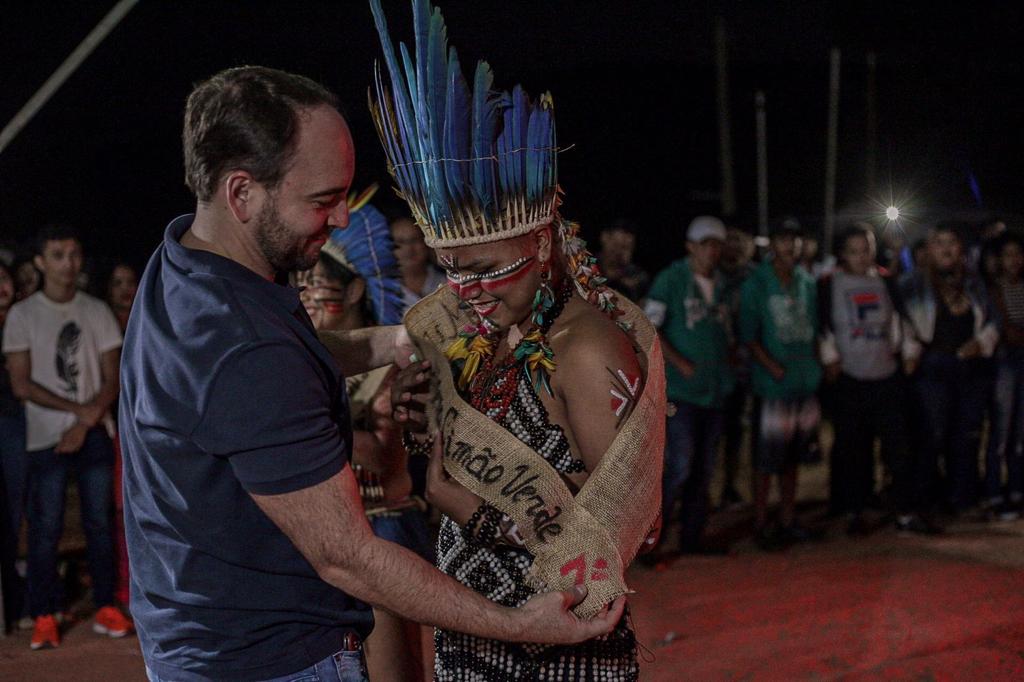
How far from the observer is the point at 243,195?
76.2 inches

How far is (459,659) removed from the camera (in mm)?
2828

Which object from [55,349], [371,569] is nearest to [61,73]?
[55,349]

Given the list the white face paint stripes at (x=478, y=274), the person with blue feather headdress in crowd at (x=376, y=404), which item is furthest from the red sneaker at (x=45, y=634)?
the white face paint stripes at (x=478, y=274)

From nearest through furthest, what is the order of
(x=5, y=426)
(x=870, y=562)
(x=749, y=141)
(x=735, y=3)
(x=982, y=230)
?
1. (x=5, y=426)
2. (x=870, y=562)
3. (x=982, y=230)
4. (x=735, y=3)
5. (x=749, y=141)

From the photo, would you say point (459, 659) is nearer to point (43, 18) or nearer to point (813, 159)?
point (43, 18)

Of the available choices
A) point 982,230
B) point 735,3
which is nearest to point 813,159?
point 735,3

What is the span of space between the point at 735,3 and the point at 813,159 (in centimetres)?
1180

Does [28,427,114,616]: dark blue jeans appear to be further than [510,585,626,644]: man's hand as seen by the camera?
Yes

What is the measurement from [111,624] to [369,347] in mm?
3967

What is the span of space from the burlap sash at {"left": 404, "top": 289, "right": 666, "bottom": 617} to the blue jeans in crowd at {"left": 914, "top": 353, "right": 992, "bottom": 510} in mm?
6503

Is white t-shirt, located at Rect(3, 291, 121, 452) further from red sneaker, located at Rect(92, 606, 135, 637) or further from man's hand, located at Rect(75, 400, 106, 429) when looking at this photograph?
red sneaker, located at Rect(92, 606, 135, 637)

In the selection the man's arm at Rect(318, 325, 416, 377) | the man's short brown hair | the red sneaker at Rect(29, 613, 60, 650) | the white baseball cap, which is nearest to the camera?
the man's short brown hair

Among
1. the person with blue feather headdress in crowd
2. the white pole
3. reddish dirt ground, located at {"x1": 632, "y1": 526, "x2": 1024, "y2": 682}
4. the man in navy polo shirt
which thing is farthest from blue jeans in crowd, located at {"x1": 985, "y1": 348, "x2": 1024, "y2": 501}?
the white pole

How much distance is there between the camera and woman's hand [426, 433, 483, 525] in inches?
104
